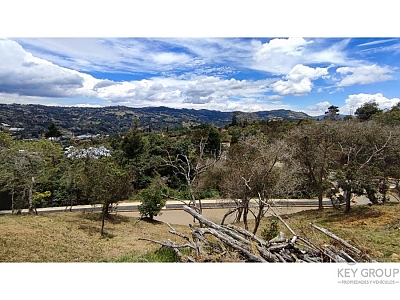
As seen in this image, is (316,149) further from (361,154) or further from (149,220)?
(149,220)

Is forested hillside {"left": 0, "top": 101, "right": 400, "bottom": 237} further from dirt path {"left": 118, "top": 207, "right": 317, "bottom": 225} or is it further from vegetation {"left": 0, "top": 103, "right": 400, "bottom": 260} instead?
dirt path {"left": 118, "top": 207, "right": 317, "bottom": 225}

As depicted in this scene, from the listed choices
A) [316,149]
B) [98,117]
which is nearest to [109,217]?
[98,117]

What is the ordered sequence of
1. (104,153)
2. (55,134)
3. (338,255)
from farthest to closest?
1. (104,153)
2. (55,134)
3. (338,255)

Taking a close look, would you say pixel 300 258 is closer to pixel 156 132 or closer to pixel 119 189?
pixel 119 189

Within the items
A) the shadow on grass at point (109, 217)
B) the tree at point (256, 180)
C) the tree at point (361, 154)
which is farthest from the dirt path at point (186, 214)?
the tree at point (256, 180)

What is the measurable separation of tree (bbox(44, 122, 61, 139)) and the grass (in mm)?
3275

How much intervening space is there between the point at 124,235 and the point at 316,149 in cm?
692

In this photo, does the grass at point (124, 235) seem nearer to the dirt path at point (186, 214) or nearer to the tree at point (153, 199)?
the tree at point (153, 199)

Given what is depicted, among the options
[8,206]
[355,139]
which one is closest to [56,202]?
[8,206]

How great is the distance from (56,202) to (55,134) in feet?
9.26

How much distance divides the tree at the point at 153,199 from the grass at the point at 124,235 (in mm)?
412

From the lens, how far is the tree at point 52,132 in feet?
35.2

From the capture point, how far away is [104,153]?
12.7 metres

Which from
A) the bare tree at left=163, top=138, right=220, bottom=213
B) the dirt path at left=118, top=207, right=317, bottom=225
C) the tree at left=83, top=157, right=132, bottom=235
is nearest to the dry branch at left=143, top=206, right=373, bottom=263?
the bare tree at left=163, top=138, right=220, bottom=213
